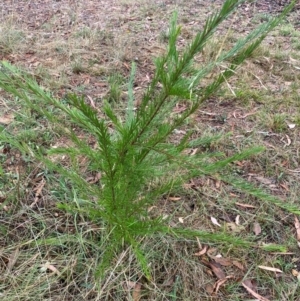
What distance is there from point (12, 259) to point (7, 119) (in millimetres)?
1107

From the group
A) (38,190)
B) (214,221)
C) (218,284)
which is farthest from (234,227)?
(38,190)

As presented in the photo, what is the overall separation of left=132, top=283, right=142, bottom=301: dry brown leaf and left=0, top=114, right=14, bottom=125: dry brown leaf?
143cm

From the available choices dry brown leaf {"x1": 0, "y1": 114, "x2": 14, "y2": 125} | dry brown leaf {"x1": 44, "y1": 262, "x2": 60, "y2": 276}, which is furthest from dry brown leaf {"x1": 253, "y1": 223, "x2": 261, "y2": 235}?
dry brown leaf {"x1": 0, "y1": 114, "x2": 14, "y2": 125}

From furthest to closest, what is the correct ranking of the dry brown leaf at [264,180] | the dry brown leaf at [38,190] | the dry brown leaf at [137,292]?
1. the dry brown leaf at [264,180]
2. the dry brown leaf at [38,190]
3. the dry brown leaf at [137,292]

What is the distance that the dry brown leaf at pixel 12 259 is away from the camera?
152 cm

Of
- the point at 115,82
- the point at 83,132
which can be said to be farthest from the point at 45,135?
the point at 115,82

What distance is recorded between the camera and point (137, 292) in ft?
4.97

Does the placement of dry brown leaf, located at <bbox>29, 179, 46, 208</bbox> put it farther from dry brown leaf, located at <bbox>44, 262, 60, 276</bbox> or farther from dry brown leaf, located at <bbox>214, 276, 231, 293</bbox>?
dry brown leaf, located at <bbox>214, 276, 231, 293</bbox>

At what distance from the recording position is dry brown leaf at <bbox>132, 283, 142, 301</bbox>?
1.49 meters

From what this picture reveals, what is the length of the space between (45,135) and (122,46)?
1472mm

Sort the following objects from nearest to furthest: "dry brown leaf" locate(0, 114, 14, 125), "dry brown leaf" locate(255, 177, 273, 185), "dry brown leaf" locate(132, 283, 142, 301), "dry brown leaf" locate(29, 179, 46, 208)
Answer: "dry brown leaf" locate(132, 283, 142, 301)
"dry brown leaf" locate(29, 179, 46, 208)
"dry brown leaf" locate(255, 177, 273, 185)
"dry brown leaf" locate(0, 114, 14, 125)

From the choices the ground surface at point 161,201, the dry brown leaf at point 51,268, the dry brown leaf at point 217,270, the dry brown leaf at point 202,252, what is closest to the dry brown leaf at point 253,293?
the ground surface at point 161,201

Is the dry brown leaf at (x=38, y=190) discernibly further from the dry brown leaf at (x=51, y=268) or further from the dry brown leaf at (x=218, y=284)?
Result: the dry brown leaf at (x=218, y=284)

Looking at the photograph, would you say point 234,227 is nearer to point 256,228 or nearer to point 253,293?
point 256,228
